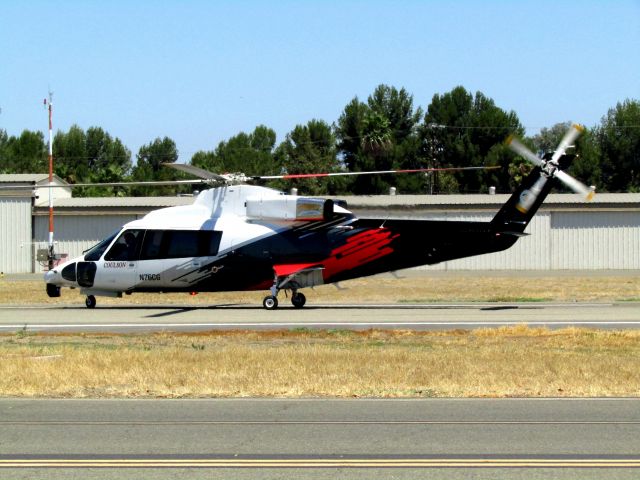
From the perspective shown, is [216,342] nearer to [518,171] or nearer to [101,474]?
[101,474]

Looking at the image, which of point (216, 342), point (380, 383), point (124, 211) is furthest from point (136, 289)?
point (124, 211)

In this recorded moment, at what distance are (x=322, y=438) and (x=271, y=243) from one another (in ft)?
55.0

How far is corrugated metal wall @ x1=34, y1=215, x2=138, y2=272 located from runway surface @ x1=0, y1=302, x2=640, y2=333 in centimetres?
2297

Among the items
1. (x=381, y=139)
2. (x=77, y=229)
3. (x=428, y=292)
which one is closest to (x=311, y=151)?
(x=381, y=139)

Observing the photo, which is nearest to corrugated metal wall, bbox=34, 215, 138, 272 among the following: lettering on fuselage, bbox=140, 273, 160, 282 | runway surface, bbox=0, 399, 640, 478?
lettering on fuselage, bbox=140, 273, 160, 282

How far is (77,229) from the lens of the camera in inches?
2040

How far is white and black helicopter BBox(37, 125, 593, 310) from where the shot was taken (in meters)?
25.0

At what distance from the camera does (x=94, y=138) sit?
104000 mm

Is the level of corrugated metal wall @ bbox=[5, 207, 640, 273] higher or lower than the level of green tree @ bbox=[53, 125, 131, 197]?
lower

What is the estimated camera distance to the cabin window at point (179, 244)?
26.5 m

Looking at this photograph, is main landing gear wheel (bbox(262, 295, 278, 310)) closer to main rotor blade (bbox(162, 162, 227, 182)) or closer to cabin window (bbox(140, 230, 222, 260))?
cabin window (bbox(140, 230, 222, 260))

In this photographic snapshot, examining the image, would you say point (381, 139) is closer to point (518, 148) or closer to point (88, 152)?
point (88, 152)

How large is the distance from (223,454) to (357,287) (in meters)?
26.5

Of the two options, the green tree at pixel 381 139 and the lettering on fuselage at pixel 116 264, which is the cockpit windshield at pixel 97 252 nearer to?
the lettering on fuselage at pixel 116 264
